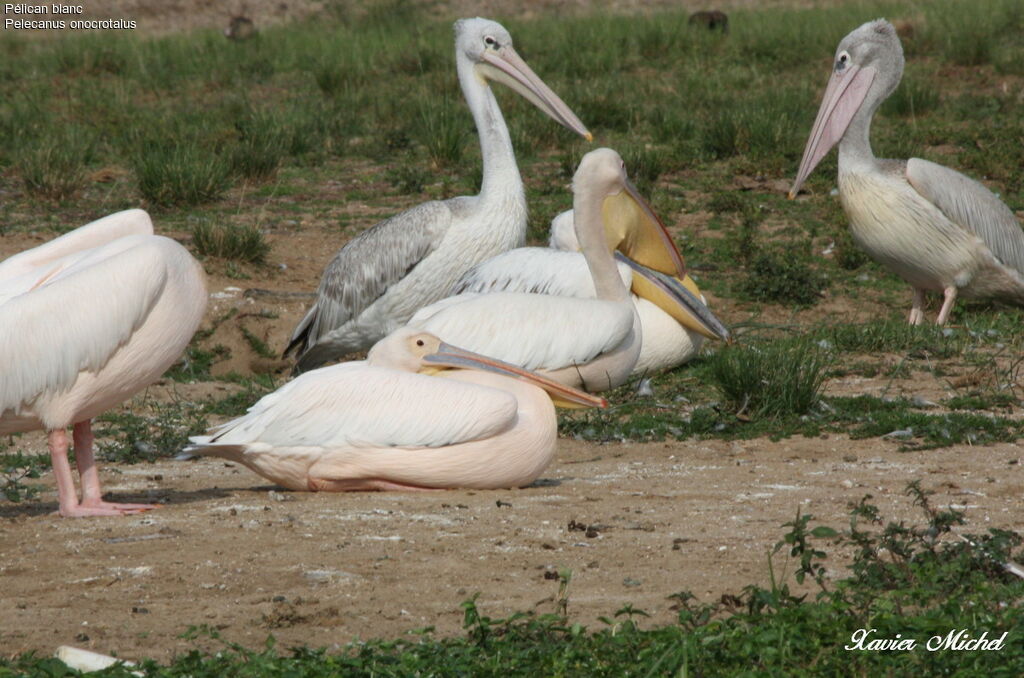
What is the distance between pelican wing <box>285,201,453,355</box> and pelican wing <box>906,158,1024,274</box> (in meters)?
2.76

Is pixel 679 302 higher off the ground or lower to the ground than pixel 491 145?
lower

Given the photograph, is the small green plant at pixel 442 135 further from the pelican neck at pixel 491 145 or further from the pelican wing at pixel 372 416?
the pelican wing at pixel 372 416

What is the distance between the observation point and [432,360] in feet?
16.3

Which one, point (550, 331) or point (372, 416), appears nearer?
point (372, 416)

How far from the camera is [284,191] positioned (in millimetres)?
10094

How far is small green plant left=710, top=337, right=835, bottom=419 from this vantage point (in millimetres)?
5832

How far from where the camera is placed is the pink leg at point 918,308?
7.75m

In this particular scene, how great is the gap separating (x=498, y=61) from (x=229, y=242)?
79.9 inches

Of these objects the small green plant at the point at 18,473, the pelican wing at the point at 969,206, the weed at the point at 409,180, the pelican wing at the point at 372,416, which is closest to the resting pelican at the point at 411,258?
the small green plant at the point at 18,473

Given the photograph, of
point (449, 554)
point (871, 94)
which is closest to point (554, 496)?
point (449, 554)

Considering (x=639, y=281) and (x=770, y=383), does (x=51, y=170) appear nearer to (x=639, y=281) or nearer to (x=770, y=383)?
(x=639, y=281)

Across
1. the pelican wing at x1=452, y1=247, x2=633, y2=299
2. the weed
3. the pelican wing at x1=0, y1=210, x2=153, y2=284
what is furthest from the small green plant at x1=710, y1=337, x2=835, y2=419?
the weed

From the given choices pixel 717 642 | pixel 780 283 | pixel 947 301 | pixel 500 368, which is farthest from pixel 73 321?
pixel 947 301

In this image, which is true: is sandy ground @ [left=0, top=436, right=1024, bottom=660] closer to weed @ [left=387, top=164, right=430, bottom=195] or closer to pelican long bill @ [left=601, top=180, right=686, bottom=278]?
pelican long bill @ [left=601, top=180, right=686, bottom=278]
